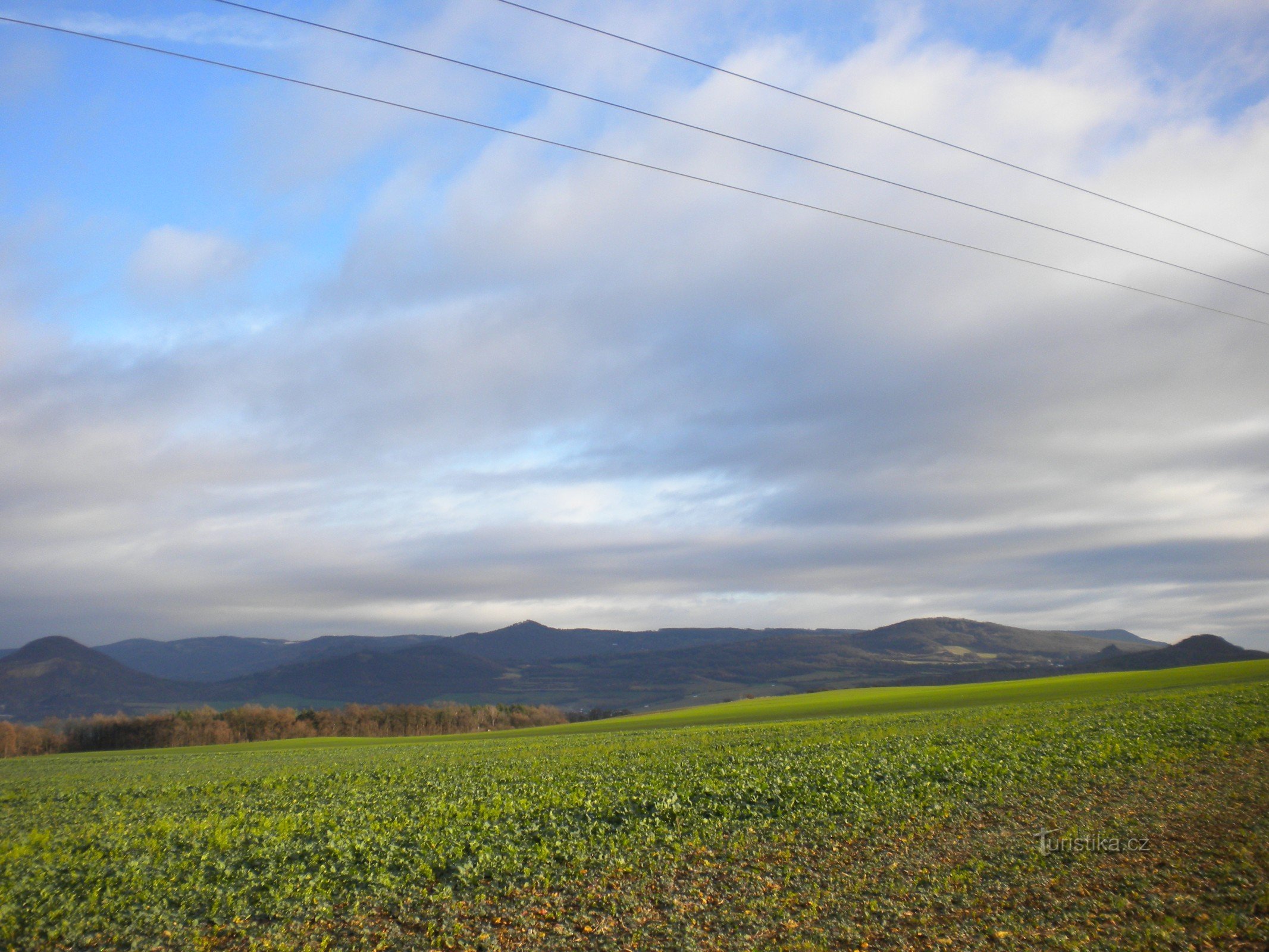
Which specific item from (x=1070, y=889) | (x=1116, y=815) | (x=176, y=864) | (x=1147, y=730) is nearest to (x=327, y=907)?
(x=176, y=864)

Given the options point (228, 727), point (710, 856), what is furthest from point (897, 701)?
point (228, 727)

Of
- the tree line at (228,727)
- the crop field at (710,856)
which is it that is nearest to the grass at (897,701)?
the tree line at (228,727)

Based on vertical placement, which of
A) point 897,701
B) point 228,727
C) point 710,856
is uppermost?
point 710,856

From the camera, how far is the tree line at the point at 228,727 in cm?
9369

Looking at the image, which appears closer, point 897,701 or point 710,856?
point 710,856

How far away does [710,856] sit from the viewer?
42.1 feet

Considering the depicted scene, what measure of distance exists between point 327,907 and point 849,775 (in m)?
12.6

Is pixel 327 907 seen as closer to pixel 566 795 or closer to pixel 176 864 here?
pixel 176 864

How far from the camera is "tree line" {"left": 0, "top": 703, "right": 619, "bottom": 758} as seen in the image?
93.7 m

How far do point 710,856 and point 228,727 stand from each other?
350 ft

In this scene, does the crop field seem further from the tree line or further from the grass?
the tree line

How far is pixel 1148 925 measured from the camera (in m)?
9.13

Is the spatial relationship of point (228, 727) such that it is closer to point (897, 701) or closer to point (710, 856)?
point (897, 701)

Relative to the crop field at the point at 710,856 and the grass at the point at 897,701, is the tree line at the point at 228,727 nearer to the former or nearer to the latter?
the grass at the point at 897,701
